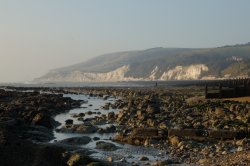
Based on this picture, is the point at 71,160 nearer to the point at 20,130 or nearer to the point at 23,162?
the point at 23,162

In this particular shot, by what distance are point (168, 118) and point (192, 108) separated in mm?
7300

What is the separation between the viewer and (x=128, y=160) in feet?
56.7

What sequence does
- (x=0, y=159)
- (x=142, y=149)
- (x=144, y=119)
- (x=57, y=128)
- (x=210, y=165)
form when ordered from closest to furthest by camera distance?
(x=0, y=159)
(x=210, y=165)
(x=142, y=149)
(x=57, y=128)
(x=144, y=119)

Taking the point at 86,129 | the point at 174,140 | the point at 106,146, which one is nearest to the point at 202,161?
the point at 174,140

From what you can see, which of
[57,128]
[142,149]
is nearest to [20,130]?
[57,128]

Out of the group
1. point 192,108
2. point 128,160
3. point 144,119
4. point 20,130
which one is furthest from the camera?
point 192,108

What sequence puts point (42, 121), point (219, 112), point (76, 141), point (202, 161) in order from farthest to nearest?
1. point (219, 112)
2. point (42, 121)
3. point (76, 141)
4. point (202, 161)

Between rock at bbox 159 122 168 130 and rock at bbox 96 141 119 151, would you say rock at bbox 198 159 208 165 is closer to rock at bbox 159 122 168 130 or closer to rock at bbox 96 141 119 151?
rock at bbox 96 141 119 151

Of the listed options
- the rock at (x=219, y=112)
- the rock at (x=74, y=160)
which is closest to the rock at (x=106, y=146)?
the rock at (x=74, y=160)

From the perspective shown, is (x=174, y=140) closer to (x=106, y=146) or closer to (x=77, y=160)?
(x=106, y=146)

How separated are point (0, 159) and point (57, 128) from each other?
14.2 metres

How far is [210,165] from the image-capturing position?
15.3 m

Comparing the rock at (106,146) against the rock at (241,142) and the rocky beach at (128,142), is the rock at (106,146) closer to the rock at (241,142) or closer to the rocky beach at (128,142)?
the rocky beach at (128,142)

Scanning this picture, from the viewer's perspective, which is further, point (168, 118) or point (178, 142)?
point (168, 118)
